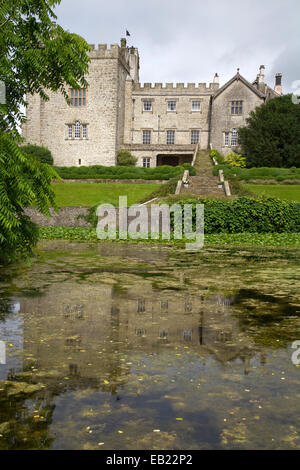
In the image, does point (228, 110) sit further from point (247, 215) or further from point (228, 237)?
point (228, 237)

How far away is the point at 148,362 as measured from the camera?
224 inches

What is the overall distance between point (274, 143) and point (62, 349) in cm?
4243

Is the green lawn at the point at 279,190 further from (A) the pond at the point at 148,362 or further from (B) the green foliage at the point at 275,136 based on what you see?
(A) the pond at the point at 148,362

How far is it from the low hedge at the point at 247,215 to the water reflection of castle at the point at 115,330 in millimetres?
13577

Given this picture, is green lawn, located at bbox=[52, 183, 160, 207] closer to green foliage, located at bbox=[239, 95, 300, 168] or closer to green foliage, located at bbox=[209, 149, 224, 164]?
green foliage, located at bbox=[209, 149, 224, 164]

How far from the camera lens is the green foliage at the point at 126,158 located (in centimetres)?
4881

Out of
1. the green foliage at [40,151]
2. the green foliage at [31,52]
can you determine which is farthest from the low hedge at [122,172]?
the green foliage at [31,52]

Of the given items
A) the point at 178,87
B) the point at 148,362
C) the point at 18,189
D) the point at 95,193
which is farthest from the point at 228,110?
the point at 148,362

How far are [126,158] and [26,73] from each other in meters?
43.1

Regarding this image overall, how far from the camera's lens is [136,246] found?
18.4 m

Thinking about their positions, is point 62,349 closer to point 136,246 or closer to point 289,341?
point 289,341

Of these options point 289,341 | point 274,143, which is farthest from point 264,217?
point 274,143

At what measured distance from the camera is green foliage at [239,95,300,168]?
44.8 m

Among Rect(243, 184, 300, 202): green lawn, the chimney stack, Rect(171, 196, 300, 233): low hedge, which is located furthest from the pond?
the chimney stack
